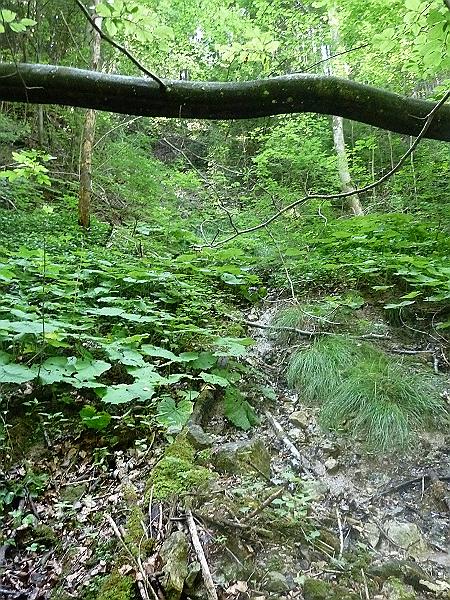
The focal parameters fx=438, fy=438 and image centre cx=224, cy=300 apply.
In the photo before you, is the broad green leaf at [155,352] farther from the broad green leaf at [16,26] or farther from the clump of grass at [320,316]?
the broad green leaf at [16,26]

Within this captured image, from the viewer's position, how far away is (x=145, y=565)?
1718 mm

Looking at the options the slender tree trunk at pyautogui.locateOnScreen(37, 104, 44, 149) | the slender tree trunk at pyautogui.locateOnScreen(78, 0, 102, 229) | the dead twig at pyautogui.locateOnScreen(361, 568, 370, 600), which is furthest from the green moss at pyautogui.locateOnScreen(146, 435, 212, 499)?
the slender tree trunk at pyautogui.locateOnScreen(37, 104, 44, 149)

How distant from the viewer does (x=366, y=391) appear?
2936 millimetres

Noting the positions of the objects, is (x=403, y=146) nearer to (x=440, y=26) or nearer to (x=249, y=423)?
(x=440, y=26)

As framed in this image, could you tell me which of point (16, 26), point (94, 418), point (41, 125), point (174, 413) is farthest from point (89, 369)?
point (41, 125)

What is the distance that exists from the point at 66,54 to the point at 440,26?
26.2 feet

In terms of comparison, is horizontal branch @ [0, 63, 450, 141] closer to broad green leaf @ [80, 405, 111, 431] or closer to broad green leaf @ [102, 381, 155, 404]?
broad green leaf @ [102, 381, 155, 404]

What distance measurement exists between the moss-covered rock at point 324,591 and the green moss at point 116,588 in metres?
0.65

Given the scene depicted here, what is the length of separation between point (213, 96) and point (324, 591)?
274 centimetres

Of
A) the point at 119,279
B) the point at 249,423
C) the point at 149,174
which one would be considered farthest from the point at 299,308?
the point at 149,174

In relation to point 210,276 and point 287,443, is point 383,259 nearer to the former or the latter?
point 210,276

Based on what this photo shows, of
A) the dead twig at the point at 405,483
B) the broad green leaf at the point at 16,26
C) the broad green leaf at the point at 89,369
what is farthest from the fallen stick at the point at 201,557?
the broad green leaf at the point at 16,26

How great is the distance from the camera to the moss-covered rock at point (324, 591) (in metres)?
1.61

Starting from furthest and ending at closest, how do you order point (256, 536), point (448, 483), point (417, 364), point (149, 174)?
point (149, 174)
point (417, 364)
point (448, 483)
point (256, 536)
